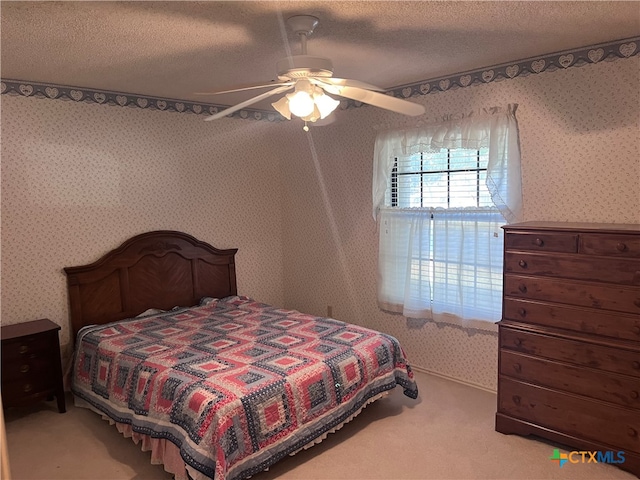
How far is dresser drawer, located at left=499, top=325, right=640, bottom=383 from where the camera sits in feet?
8.54

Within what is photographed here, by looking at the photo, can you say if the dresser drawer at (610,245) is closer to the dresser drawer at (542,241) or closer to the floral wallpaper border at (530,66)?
the dresser drawer at (542,241)

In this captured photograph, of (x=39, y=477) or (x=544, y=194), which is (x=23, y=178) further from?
(x=544, y=194)

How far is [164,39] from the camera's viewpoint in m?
2.65

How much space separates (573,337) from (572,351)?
9cm

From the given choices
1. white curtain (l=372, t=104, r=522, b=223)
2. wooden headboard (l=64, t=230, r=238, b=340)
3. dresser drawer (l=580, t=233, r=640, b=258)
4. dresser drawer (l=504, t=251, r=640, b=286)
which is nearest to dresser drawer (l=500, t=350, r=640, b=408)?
dresser drawer (l=504, t=251, r=640, b=286)

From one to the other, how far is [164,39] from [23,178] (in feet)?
5.84

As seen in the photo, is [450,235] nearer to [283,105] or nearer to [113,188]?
[283,105]

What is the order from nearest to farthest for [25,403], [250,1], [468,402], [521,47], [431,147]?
[250,1] < [521,47] < [25,403] < [468,402] < [431,147]

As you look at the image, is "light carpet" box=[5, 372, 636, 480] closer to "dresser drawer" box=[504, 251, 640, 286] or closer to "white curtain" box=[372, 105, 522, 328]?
"white curtain" box=[372, 105, 522, 328]

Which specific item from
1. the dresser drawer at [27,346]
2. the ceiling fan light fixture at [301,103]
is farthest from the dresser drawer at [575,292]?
the dresser drawer at [27,346]

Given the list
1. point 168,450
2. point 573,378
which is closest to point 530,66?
point 573,378

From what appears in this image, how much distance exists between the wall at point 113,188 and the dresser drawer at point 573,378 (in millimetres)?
2872

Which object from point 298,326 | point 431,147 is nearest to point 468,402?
point 298,326

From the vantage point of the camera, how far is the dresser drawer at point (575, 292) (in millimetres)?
2592
